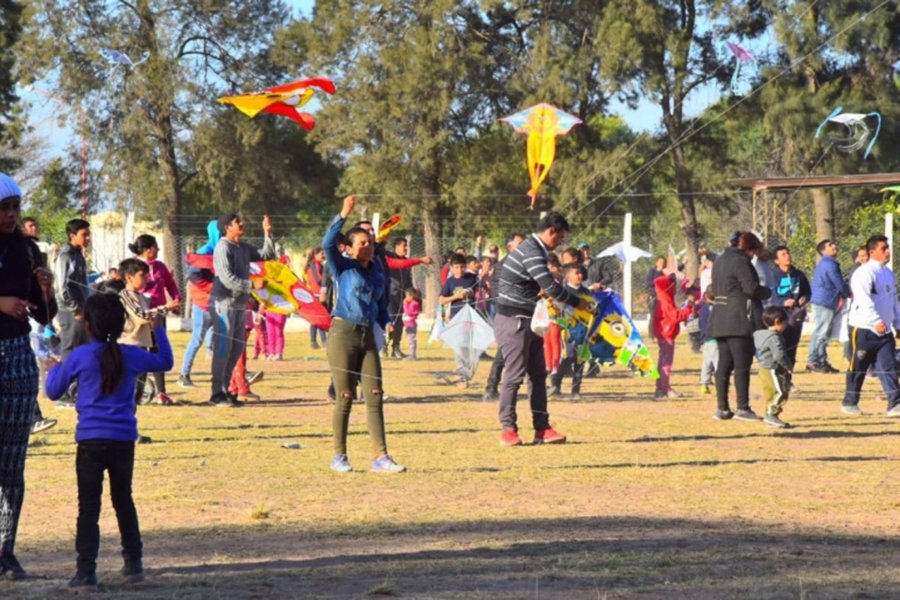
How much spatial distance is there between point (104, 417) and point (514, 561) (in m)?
1.98

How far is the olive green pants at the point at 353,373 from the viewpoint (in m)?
10.6

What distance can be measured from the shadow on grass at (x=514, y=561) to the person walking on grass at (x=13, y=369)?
306 millimetres

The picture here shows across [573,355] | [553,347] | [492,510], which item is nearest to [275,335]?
[553,347]

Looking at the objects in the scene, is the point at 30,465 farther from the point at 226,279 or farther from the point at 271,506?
the point at 226,279

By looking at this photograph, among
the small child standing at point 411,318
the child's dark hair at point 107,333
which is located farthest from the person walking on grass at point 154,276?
the small child standing at point 411,318

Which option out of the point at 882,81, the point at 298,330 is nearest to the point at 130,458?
the point at 298,330

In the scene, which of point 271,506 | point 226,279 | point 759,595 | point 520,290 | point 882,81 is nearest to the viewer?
point 759,595

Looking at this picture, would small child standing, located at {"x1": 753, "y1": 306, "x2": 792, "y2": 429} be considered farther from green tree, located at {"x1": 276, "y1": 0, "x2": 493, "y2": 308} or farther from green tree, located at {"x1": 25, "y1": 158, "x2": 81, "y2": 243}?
green tree, located at {"x1": 25, "y1": 158, "x2": 81, "y2": 243}

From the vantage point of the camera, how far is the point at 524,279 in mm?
12273

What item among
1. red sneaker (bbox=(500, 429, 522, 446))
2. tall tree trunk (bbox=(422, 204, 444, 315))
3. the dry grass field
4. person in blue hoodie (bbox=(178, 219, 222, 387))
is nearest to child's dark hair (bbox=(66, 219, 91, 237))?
the dry grass field

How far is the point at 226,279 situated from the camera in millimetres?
15383

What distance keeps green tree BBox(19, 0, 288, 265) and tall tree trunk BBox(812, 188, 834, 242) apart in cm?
1693

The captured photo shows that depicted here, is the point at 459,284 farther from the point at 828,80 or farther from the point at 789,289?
the point at 828,80

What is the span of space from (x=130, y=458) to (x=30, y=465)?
15.4ft
